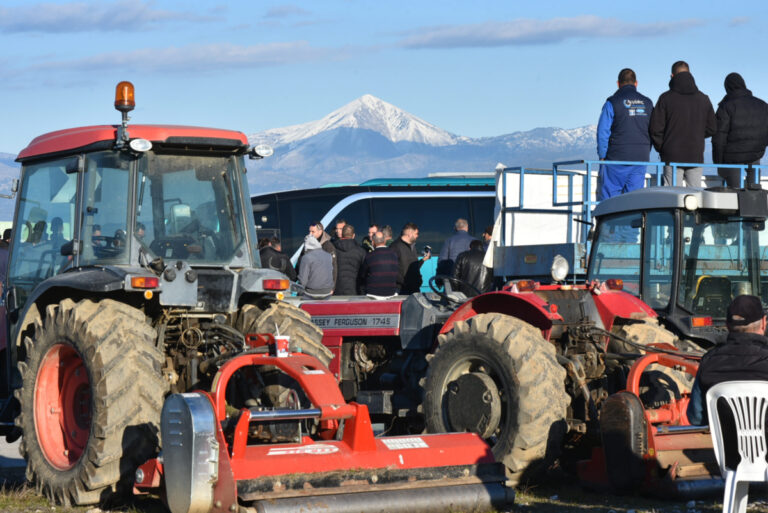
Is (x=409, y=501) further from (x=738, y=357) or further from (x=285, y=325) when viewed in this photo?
(x=738, y=357)

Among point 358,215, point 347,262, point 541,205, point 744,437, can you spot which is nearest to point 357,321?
point 541,205

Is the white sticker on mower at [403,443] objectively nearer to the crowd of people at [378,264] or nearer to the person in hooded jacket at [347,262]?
the crowd of people at [378,264]

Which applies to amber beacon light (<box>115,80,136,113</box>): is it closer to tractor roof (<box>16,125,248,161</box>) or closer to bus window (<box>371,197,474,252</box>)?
tractor roof (<box>16,125,248,161</box>)

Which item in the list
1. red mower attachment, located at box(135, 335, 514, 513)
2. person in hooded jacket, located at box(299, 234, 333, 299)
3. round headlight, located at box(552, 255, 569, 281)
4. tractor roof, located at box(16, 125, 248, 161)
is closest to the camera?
red mower attachment, located at box(135, 335, 514, 513)

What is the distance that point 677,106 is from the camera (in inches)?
518

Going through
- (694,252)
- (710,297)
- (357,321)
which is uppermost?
(694,252)

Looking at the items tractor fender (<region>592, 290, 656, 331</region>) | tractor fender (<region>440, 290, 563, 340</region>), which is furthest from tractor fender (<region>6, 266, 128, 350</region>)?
tractor fender (<region>592, 290, 656, 331</region>)

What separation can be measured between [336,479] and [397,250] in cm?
850

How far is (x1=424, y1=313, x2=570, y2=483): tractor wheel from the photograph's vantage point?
28.4ft

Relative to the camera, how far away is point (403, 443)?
7816mm

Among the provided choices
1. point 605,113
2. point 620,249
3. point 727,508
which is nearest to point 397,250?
point 605,113

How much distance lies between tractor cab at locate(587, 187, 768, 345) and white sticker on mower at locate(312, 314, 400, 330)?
199 cm

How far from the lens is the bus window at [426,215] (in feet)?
73.7

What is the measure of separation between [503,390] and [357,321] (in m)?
2.37
